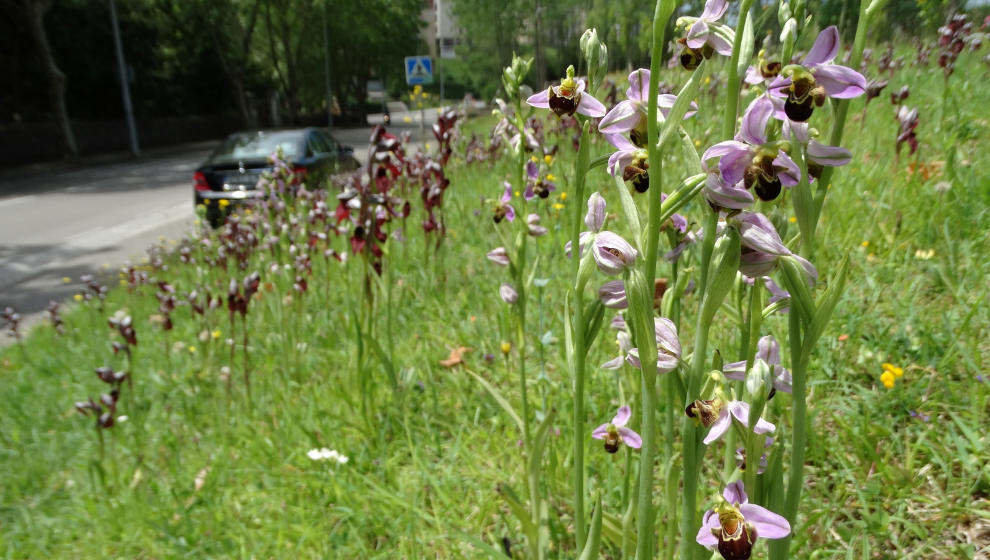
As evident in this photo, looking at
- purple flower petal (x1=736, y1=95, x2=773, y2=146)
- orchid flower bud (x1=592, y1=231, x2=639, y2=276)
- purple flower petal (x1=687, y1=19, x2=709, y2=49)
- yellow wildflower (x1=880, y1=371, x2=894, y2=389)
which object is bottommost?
yellow wildflower (x1=880, y1=371, x2=894, y2=389)

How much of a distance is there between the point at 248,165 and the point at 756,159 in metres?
8.22

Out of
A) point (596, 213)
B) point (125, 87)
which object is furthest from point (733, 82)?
point (125, 87)

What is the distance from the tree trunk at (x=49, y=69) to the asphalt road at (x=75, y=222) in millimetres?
1672

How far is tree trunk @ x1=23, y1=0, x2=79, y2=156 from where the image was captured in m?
17.4

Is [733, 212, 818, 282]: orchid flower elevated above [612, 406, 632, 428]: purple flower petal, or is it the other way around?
[733, 212, 818, 282]: orchid flower

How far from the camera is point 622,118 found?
72 cm

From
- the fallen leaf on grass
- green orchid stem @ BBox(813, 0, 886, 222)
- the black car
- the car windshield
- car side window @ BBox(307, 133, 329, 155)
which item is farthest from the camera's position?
car side window @ BBox(307, 133, 329, 155)

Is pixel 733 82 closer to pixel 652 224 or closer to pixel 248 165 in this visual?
pixel 652 224

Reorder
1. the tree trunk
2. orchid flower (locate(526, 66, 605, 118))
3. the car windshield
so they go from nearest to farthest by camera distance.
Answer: orchid flower (locate(526, 66, 605, 118))
the car windshield
the tree trunk

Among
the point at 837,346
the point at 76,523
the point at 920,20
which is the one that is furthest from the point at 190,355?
the point at 920,20

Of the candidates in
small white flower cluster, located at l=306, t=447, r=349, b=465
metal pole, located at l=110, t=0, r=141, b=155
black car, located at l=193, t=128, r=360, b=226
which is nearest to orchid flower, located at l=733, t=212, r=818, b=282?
small white flower cluster, located at l=306, t=447, r=349, b=465

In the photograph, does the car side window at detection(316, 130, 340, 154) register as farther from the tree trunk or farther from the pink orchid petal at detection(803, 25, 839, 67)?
the tree trunk

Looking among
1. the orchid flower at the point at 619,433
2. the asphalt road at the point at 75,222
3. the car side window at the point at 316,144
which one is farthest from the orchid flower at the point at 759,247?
the car side window at the point at 316,144

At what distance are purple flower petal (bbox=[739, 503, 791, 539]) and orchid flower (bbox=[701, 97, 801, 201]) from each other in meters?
0.34
